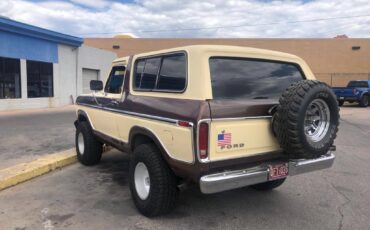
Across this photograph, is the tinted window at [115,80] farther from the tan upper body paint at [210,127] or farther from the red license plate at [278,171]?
the red license plate at [278,171]

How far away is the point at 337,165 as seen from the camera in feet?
23.6

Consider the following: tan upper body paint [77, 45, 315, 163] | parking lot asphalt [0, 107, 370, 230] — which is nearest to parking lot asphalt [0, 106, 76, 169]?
parking lot asphalt [0, 107, 370, 230]

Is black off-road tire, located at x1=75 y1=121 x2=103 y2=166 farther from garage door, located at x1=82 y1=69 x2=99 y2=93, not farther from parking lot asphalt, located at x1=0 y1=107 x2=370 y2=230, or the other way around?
garage door, located at x1=82 y1=69 x2=99 y2=93

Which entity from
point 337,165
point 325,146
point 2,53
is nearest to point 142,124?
point 325,146

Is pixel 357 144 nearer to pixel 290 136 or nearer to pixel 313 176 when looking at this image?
pixel 313 176

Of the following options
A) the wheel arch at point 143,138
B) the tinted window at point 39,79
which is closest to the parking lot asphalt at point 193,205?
the wheel arch at point 143,138

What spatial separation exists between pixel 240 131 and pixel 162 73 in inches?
51.3

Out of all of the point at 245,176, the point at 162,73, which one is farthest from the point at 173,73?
the point at 245,176

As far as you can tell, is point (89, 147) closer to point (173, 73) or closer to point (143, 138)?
point (143, 138)

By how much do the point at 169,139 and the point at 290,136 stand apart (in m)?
1.29

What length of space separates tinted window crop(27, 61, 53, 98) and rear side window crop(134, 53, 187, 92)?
54.7ft

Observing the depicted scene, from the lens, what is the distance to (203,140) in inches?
141

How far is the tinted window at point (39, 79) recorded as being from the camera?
19.9m

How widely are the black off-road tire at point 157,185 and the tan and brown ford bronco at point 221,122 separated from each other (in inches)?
0.4
